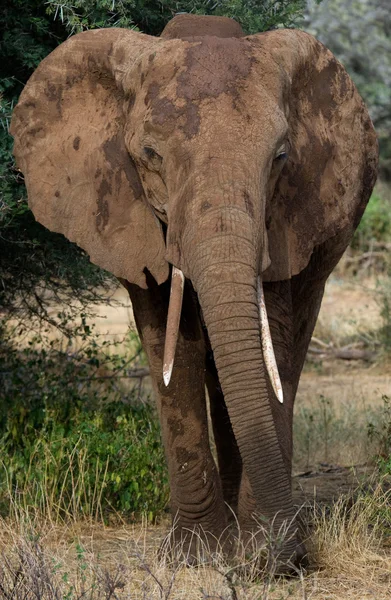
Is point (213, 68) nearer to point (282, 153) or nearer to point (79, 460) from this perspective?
point (282, 153)

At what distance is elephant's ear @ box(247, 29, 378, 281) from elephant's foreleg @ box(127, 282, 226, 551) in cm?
51

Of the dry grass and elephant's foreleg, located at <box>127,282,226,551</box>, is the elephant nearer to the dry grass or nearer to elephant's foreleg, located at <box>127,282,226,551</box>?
elephant's foreleg, located at <box>127,282,226,551</box>

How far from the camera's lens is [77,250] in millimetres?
6715

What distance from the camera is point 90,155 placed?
5246 mm

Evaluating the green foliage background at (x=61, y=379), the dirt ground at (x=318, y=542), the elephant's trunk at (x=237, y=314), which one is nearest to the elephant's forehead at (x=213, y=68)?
the elephant's trunk at (x=237, y=314)

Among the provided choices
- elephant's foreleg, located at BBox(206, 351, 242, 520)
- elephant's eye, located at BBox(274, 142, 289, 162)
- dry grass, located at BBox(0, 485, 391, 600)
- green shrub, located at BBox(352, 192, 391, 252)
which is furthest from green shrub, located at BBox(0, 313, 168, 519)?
green shrub, located at BBox(352, 192, 391, 252)

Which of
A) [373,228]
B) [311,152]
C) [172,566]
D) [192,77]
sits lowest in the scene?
[172,566]

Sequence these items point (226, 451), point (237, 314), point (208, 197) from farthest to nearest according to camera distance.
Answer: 1. point (226, 451)
2. point (208, 197)
3. point (237, 314)

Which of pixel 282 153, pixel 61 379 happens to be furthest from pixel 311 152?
pixel 61 379

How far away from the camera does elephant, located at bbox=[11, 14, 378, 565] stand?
4.43m

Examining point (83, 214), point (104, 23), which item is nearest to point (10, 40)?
point (104, 23)

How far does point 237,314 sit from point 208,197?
18.3 inches

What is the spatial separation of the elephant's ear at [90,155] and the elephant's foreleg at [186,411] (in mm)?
282

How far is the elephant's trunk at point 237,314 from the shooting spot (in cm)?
437
